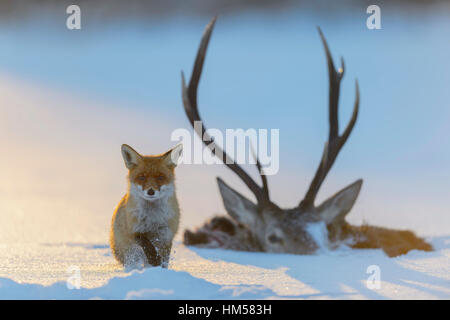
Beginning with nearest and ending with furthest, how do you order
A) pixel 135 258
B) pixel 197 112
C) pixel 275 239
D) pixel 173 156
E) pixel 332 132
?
pixel 135 258 → pixel 173 156 → pixel 275 239 → pixel 197 112 → pixel 332 132

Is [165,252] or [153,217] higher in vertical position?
[153,217]

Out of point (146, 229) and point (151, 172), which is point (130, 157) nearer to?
point (151, 172)

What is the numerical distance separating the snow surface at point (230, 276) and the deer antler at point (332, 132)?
0.71m

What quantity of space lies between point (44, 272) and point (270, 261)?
2083mm

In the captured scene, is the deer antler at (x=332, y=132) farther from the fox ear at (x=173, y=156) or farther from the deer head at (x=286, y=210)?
the fox ear at (x=173, y=156)

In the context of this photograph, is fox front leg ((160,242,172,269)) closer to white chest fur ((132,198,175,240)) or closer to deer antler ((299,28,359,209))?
white chest fur ((132,198,175,240))

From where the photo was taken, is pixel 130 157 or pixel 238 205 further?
pixel 238 205

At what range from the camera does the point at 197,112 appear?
6602 mm

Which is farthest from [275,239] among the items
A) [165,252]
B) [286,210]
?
[165,252]

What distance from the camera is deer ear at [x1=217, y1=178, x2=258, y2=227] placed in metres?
6.54

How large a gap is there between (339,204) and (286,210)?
2.01ft

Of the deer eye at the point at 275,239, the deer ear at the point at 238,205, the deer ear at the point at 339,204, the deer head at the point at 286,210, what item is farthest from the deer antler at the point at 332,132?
the deer ear at the point at 238,205
